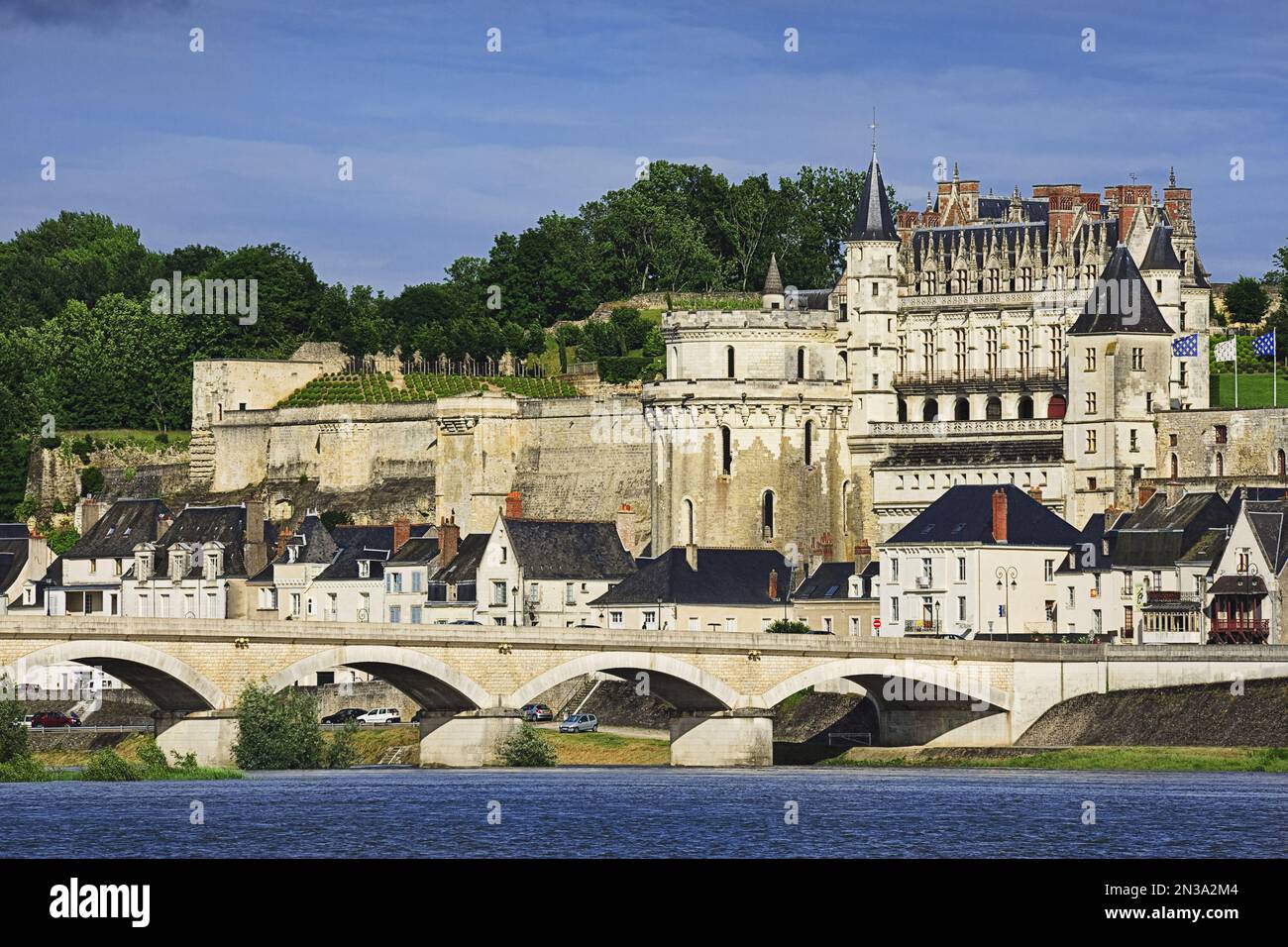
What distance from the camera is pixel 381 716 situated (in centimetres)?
8531

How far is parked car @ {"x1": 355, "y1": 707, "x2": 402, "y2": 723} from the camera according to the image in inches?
3339

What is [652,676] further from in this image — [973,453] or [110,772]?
[973,453]

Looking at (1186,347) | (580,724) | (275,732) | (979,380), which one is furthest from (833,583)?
(275,732)

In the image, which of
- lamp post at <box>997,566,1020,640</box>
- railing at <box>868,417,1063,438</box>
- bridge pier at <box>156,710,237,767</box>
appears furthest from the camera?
railing at <box>868,417,1063,438</box>

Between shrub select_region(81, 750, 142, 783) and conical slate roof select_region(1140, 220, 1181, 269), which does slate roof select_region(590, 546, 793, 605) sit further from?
shrub select_region(81, 750, 142, 783)

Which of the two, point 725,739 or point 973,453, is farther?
point 973,453

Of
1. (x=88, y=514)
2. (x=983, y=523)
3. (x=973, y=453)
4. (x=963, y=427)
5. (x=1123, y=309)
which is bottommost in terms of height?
(x=983, y=523)

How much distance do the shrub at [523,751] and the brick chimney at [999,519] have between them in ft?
56.9

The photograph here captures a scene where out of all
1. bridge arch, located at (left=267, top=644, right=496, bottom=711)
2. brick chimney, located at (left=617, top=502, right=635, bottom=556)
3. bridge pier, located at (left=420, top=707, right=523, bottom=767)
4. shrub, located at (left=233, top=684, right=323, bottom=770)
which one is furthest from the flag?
shrub, located at (left=233, top=684, right=323, bottom=770)

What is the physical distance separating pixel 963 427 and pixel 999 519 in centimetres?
1583

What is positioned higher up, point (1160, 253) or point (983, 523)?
point (1160, 253)

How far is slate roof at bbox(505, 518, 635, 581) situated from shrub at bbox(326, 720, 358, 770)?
1241cm
